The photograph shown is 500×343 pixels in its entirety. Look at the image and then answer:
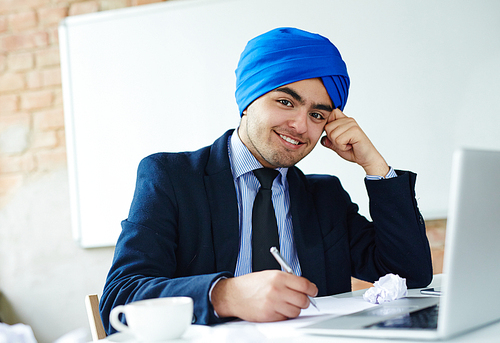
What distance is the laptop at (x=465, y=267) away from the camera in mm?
536

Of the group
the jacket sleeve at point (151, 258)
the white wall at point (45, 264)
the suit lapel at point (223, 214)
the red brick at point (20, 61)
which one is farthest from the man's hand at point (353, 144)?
the red brick at point (20, 61)

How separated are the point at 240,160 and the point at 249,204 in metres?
0.13

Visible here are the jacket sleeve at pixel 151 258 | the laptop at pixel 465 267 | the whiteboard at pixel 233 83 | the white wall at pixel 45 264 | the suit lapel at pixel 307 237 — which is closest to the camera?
the laptop at pixel 465 267

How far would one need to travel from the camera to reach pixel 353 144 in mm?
1335

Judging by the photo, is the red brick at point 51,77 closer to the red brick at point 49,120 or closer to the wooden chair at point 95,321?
the red brick at point 49,120

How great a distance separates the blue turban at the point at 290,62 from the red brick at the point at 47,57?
Answer: 1.60 meters

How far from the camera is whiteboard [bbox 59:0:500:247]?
6.66ft

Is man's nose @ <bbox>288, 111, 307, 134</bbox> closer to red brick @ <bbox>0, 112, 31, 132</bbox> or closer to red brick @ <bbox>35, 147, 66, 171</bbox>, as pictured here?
red brick @ <bbox>35, 147, 66, 171</bbox>

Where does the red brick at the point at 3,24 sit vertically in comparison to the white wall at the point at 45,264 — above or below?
above

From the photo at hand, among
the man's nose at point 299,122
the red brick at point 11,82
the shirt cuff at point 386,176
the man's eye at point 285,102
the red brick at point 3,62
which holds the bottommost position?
the shirt cuff at point 386,176

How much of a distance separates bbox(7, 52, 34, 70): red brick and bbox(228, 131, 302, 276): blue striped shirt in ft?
5.57

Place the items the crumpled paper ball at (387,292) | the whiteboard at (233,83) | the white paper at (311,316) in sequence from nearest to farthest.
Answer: the white paper at (311,316) < the crumpled paper ball at (387,292) < the whiteboard at (233,83)

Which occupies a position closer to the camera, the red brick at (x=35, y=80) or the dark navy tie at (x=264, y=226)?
the dark navy tie at (x=264, y=226)

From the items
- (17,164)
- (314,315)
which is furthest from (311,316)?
(17,164)
